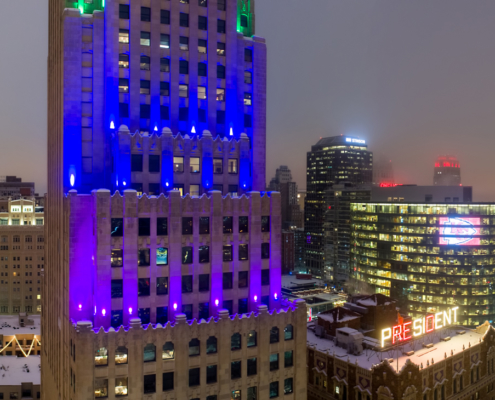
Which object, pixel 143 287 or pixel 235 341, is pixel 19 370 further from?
pixel 235 341

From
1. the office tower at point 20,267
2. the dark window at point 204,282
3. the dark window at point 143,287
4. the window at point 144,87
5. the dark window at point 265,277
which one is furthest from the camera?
the office tower at point 20,267

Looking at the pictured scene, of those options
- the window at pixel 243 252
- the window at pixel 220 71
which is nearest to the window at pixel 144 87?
the window at pixel 220 71

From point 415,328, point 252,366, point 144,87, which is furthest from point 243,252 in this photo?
point 415,328

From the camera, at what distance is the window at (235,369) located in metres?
50.2

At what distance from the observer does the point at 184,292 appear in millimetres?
50562

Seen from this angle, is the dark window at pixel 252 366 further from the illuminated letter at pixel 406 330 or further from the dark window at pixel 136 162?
the illuminated letter at pixel 406 330

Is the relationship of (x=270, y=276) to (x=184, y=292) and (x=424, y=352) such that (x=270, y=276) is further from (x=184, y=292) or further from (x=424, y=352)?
(x=424, y=352)

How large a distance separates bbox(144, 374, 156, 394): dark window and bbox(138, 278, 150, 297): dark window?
28.9ft

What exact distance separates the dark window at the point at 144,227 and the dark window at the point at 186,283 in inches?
276

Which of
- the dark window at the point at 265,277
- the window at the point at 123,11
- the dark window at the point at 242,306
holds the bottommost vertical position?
the dark window at the point at 242,306

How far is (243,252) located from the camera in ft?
179

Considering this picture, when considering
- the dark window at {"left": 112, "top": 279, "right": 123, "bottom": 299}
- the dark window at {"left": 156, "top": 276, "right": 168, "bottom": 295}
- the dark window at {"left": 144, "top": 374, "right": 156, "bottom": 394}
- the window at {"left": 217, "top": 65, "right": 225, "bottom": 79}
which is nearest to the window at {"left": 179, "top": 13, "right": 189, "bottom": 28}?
the window at {"left": 217, "top": 65, "right": 225, "bottom": 79}

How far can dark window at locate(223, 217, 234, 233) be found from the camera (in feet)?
175

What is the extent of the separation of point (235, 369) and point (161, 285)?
13375 mm
